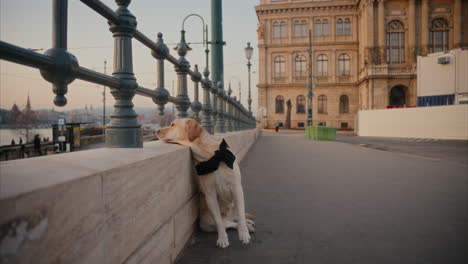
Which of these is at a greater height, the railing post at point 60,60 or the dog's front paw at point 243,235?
the railing post at point 60,60

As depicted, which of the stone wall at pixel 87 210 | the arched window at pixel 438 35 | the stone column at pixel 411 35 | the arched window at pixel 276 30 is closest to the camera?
the stone wall at pixel 87 210

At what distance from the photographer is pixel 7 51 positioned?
128 cm

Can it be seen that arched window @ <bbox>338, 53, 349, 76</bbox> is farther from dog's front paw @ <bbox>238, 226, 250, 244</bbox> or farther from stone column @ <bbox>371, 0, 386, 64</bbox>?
dog's front paw @ <bbox>238, 226, 250, 244</bbox>

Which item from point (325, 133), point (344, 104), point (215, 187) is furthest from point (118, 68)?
point (344, 104)

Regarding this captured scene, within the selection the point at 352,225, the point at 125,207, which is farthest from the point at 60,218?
the point at 352,225

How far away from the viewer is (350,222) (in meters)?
3.50

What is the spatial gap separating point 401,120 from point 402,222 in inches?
1043

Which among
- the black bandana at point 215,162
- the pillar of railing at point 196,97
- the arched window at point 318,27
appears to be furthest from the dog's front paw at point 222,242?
the arched window at point 318,27

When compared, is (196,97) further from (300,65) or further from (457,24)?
(457,24)

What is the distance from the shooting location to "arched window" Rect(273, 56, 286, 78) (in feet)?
173

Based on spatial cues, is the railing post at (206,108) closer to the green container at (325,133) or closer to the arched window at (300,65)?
the green container at (325,133)

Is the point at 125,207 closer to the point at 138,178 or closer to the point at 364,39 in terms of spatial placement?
the point at 138,178

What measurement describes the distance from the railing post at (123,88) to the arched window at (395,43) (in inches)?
2013

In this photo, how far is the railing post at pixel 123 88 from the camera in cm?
258
